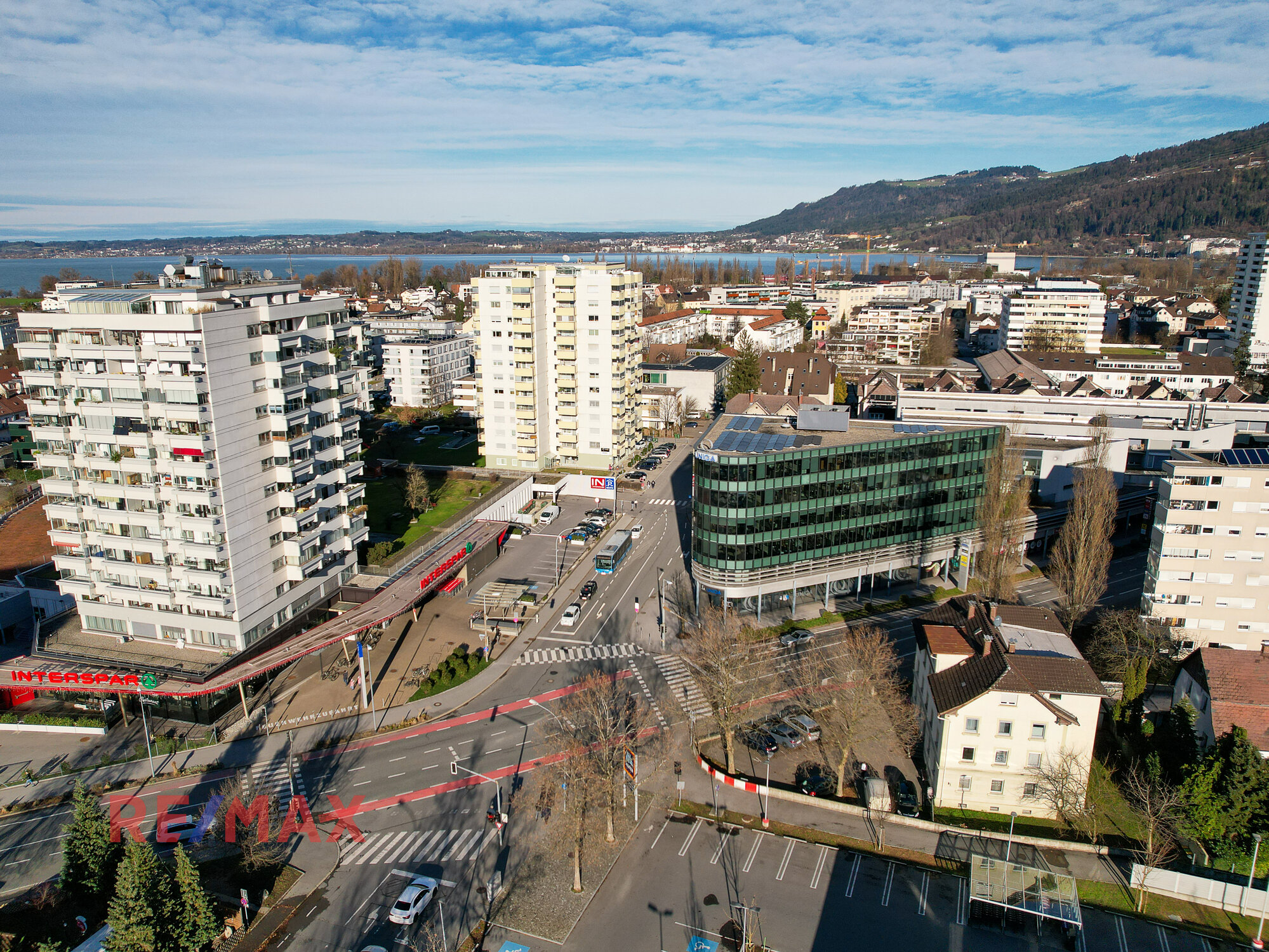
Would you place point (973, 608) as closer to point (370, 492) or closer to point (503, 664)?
point (503, 664)

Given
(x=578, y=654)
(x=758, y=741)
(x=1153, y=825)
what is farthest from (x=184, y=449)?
(x=1153, y=825)

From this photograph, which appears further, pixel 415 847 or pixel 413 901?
pixel 415 847

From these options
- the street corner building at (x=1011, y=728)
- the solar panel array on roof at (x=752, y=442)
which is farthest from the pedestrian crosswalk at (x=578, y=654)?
the street corner building at (x=1011, y=728)

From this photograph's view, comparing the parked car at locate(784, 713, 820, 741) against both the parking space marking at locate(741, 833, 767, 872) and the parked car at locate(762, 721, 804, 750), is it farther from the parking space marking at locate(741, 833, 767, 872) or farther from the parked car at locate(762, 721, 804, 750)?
the parking space marking at locate(741, 833, 767, 872)

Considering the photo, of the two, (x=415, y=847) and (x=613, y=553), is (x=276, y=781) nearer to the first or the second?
(x=415, y=847)

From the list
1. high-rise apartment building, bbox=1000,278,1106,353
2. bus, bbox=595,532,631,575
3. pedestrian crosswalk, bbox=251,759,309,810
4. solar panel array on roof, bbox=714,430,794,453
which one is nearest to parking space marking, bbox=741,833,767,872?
pedestrian crosswalk, bbox=251,759,309,810
